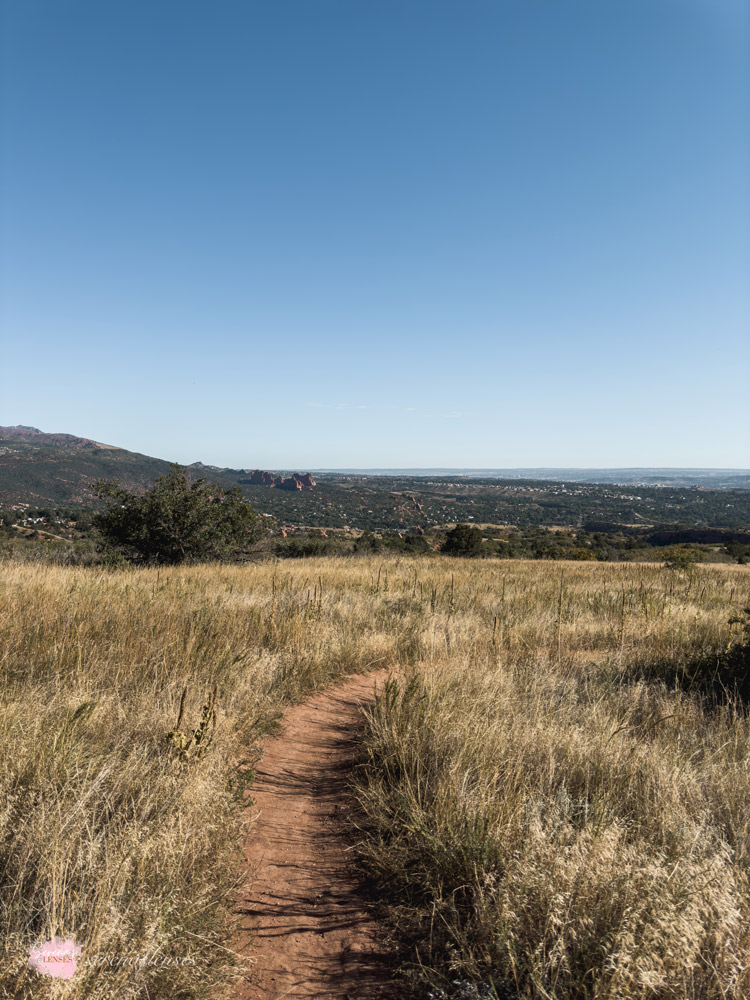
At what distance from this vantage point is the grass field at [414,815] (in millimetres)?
1808

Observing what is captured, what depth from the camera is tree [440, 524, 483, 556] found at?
29422 millimetres

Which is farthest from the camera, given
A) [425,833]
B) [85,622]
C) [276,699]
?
[85,622]

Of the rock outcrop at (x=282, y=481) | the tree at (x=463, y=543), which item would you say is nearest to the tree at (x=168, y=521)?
the tree at (x=463, y=543)

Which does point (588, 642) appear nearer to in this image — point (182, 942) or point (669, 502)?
point (182, 942)

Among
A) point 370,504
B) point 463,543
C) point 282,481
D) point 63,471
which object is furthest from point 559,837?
point 282,481

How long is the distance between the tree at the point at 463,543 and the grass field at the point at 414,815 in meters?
23.7

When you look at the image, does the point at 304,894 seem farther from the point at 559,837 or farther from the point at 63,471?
the point at 63,471

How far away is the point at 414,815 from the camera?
2.72 meters

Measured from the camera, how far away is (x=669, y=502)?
139 meters

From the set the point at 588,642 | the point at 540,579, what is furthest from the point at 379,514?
the point at 588,642

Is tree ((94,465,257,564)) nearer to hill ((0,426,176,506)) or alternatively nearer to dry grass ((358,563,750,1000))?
dry grass ((358,563,750,1000))

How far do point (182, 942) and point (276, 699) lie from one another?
9.33 ft

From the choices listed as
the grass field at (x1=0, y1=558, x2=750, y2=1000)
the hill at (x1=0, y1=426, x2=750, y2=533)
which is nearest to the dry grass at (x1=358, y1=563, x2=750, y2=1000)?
the grass field at (x1=0, y1=558, x2=750, y2=1000)

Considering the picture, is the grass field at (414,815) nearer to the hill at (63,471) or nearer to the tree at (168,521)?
the tree at (168,521)
